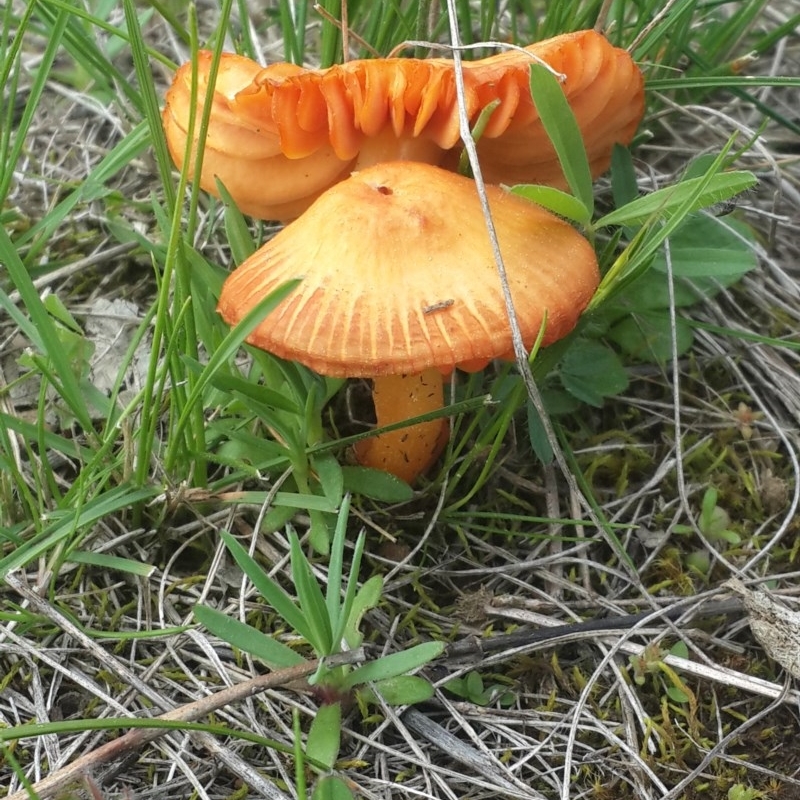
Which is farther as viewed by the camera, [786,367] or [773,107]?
[773,107]

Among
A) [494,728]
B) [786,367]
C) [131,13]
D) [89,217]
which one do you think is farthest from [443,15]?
[494,728]

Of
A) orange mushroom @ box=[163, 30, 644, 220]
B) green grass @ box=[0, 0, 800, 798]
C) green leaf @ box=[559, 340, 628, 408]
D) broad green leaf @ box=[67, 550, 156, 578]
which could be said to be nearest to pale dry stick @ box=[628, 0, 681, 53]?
green grass @ box=[0, 0, 800, 798]

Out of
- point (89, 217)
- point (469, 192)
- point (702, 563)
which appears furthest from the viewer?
point (89, 217)

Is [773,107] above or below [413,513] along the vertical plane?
above

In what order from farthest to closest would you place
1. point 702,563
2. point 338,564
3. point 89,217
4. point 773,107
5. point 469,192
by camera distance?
point 773,107 → point 89,217 → point 702,563 → point 469,192 → point 338,564

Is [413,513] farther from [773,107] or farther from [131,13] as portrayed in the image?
[773,107]

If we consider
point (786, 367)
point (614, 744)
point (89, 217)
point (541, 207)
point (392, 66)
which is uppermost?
point (392, 66)

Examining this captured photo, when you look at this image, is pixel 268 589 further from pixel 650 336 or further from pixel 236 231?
pixel 650 336

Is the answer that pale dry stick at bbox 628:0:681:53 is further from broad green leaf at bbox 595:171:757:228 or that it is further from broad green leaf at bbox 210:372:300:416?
broad green leaf at bbox 210:372:300:416
